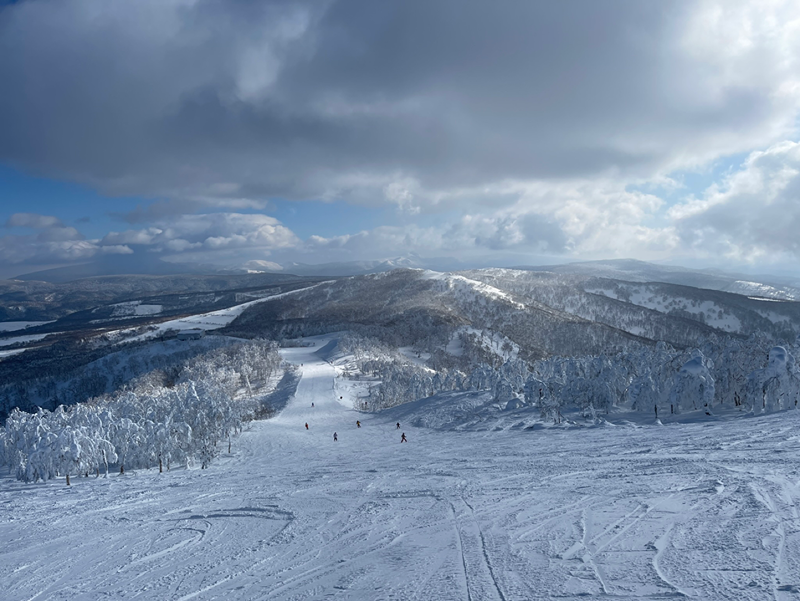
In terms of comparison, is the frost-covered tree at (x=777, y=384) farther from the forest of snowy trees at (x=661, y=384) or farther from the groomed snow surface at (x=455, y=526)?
the groomed snow surface at (x=455, y=526)

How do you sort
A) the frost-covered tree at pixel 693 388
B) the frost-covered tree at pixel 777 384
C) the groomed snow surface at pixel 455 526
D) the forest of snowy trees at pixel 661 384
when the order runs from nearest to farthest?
the groomed snow surface at pixel 455 526 < the frost-covered tree at pixel 777 384 < the forest of snowy trees at pixel 661 384 < the frost-covered tree at pixel 693 388

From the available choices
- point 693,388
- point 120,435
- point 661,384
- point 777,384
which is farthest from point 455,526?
point 661,384

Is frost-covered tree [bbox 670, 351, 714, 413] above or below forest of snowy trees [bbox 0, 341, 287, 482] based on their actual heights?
above

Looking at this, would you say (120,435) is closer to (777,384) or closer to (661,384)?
(661,384)

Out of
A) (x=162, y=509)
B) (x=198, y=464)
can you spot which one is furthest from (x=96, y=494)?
(x=198, y=464)

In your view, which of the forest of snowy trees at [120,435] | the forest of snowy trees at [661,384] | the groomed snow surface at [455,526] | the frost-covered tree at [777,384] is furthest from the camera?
the forest of snowy trees at [661,384]

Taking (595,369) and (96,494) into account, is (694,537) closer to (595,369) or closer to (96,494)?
(96,494)

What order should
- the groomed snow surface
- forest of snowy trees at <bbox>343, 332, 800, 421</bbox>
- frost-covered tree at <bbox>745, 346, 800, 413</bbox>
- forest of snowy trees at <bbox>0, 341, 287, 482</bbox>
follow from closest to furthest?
the groomed snow surface → forest of snowy trees at <bbox>0, 341, 287, 482</bbox> → frost-covered tree at <bbox>745, 346, 800, 413</bbox> → forest of snowy trees at <bbox>343, 332, 800, 421</bbox>

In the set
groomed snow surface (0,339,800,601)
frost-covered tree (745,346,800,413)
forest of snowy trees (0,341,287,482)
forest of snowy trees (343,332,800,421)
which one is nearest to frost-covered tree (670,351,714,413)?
forest of snowy trees (343,332,800,421)

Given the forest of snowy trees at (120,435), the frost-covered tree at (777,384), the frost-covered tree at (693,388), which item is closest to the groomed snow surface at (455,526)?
the forest of snowy trees at (120,435)

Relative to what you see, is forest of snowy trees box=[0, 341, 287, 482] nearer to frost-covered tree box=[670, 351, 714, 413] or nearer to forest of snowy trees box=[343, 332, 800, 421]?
forest of snowy trees box=[343, 332, 800, 421]
